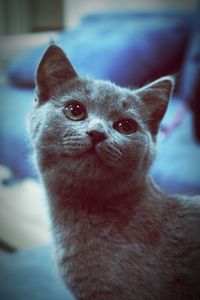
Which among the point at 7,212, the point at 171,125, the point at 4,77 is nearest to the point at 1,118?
the point at 4,77

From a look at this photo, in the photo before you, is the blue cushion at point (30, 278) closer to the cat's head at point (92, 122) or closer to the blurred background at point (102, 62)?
the blurred background at point (102, 62)

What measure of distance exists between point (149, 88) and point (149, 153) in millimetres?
91

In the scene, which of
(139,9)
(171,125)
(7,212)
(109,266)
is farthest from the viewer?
(7,212)

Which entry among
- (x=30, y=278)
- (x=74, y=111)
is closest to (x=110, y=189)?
(x=74, y=111)

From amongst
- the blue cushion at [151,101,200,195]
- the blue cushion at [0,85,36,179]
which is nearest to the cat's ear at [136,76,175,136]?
the blue cushion at [151,101,200,195]

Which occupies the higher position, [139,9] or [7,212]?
[139,9]

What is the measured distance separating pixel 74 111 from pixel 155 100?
112mm

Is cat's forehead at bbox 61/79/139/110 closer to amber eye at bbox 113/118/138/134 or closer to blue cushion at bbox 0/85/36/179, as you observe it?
amber eye at bbox 113/118/138/134

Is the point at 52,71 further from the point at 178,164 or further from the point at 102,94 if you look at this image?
the point at 178,164

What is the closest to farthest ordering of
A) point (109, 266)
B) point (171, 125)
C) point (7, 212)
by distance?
point (109, 266) → point (171, 125) → point (7, 212)

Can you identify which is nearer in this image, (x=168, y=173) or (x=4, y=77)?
(x=168, y=173)

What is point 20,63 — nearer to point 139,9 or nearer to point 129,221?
point 139,9

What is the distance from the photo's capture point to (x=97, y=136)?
1.62ft

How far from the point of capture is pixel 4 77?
2.61 feet
